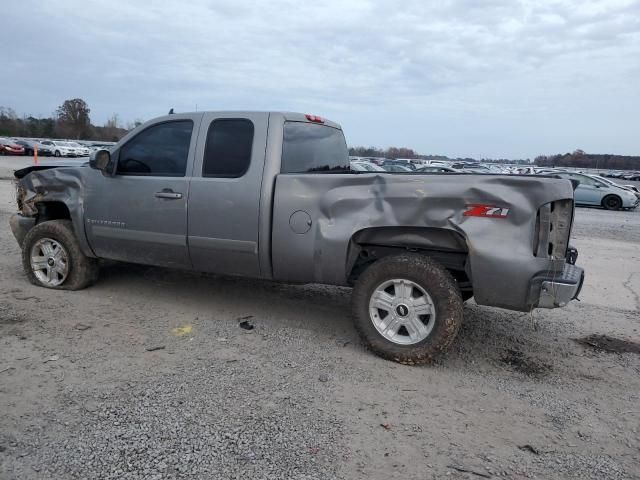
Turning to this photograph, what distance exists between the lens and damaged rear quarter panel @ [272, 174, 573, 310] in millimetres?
3652

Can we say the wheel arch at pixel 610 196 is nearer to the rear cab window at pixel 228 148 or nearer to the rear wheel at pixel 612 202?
the rear wheel at pixel 612 202

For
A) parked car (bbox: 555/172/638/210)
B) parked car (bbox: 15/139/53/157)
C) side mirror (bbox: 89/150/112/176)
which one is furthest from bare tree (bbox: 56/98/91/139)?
side mirror (bbox: 89/150/112/176)

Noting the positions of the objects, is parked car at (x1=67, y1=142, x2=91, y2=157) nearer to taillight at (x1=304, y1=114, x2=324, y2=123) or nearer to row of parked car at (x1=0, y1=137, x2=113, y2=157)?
row of parked car at (x1=0, y1=137, x2=113, y2=157)

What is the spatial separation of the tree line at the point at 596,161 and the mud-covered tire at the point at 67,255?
88210 millimetres

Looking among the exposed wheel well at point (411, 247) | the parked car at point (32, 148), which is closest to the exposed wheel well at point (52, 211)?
the exposed wheel well at point (411, 247)

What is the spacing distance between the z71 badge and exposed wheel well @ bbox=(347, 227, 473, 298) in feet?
0.71

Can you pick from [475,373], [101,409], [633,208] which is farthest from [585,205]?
[101,409]

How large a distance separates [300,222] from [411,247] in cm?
96

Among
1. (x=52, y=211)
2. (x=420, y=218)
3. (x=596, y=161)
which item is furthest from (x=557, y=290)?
(x=596, y=161)

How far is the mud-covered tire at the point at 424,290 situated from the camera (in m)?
3.84

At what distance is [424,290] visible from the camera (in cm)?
391

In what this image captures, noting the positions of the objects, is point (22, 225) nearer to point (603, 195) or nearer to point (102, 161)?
point (102, 161)

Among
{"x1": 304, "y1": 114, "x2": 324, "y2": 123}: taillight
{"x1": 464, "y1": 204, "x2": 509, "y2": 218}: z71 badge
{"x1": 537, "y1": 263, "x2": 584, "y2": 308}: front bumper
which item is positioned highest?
{"x1": 304, "y1": 114, "x2": 324, "y2": 123}: taillight

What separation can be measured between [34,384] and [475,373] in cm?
325
